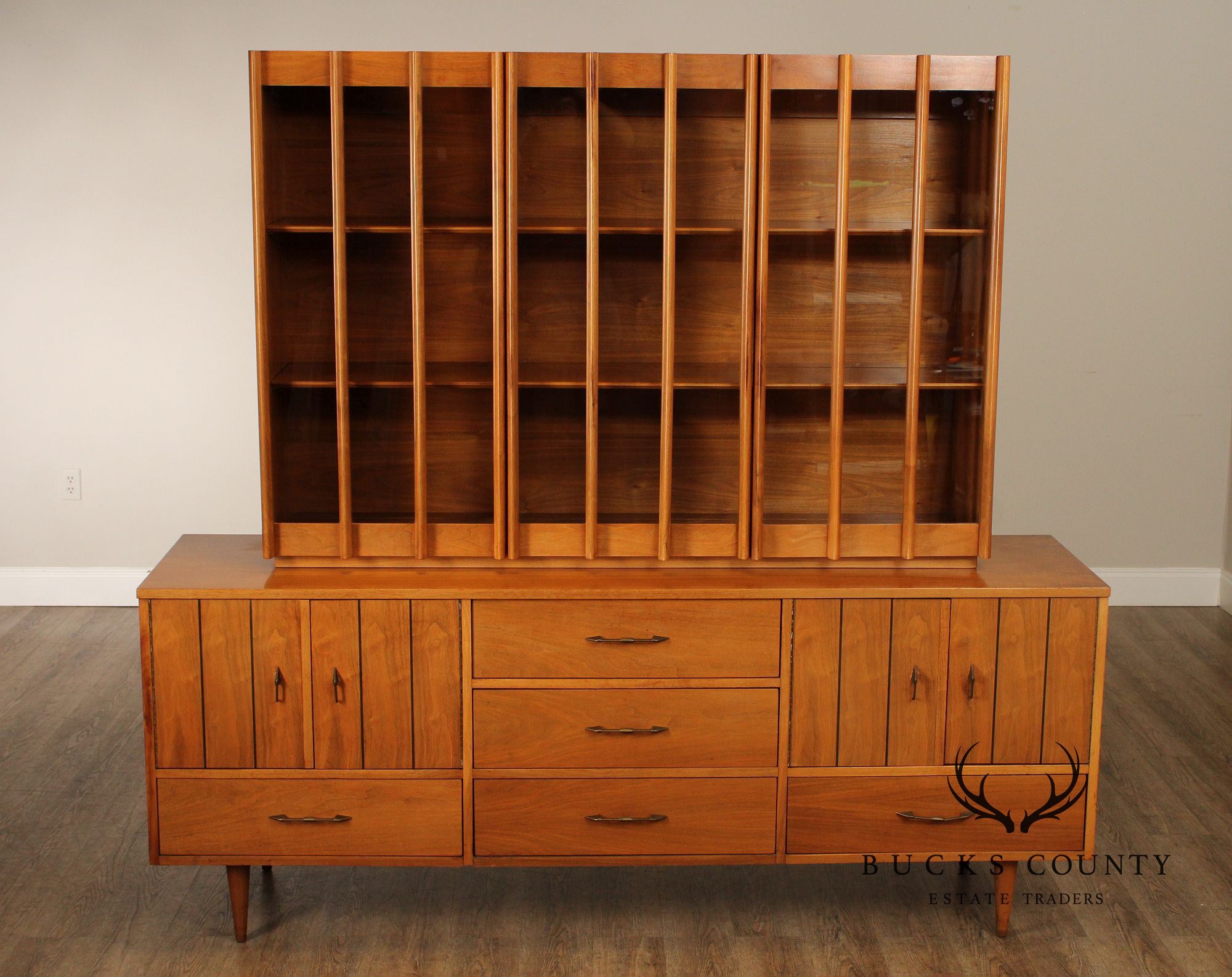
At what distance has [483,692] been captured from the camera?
2.33m

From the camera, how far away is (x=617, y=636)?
2.33 m

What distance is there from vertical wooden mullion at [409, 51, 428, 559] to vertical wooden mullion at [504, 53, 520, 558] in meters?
0.17

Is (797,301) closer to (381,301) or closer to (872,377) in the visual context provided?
(872,377)

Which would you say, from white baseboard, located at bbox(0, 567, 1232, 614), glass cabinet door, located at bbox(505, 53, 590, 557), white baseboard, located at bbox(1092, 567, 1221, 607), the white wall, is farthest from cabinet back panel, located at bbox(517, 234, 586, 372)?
white baseboard, located at bbox(1092, 567, 1221, 607)

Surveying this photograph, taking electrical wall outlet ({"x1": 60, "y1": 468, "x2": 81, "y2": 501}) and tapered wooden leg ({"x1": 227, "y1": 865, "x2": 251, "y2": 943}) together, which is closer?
tapered wooden leg ({"x1": 227, "y1": 865, "x2": 251, "y2": 943})

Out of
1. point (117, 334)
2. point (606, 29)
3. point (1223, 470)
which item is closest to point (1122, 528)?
point (1223, 470)

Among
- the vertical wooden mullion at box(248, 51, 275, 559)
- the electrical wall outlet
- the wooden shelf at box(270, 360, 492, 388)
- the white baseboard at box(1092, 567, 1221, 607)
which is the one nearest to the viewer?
the vertical wooden mullion at box(248, 51, 275, 559)

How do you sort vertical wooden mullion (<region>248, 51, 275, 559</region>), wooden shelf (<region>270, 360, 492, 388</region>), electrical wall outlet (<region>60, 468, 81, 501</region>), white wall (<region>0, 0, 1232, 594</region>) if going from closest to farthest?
vertical wooden mullion (<region>248, 51, 275, 559</region>) < wooden shelf (<region>270, 360, 492, 388</region>) < white wall (<region>0, 0, 1232, 594</region>) < electrical wall outlet (<region>60, 468, 81, 501</region>)

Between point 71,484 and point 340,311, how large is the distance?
268 cm

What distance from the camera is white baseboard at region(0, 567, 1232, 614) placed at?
4.56 meters

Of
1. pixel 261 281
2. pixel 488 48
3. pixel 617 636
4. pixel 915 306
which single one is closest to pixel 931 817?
pixel 617 636

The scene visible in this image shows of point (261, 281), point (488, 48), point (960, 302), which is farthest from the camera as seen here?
point (488, 48)

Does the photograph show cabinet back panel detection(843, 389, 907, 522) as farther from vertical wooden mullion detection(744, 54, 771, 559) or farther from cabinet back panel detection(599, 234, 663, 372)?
cabinet back panel detection(599, 234, 663, 372)

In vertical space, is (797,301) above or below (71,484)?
above
